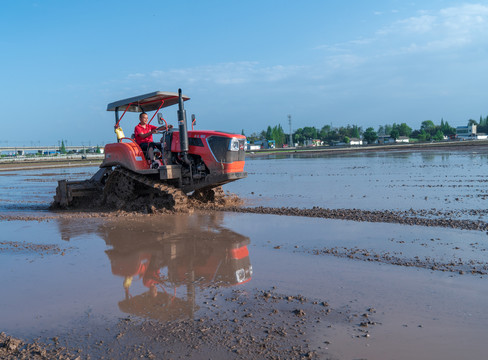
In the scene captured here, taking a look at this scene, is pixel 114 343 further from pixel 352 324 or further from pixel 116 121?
pixel 116 121

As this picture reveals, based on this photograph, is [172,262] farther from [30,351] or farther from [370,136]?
[370,136]

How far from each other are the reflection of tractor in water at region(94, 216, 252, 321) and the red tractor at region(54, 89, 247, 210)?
1725mm

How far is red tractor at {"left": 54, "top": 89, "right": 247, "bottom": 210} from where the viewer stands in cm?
1057

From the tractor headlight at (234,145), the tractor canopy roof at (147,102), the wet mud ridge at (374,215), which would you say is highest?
the tractor canopy roof at (147,102)

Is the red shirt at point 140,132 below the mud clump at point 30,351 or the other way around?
the other way around

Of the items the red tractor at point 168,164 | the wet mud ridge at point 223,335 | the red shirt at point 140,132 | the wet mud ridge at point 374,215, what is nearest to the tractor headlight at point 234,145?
the red tractor at point 168,164

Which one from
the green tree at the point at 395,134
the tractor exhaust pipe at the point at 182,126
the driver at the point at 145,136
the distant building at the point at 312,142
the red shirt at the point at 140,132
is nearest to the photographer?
the tractor exhaust pipe at the point at 182,126

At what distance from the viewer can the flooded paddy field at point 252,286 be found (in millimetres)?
3742

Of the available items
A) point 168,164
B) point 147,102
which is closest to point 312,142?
point 147,102

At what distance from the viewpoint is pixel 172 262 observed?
6418 millimetres

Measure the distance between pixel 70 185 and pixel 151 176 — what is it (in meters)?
2.91

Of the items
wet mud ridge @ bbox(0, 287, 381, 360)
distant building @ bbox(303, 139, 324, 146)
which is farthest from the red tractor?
distant building @ bbox(303, 139, 324, 146)

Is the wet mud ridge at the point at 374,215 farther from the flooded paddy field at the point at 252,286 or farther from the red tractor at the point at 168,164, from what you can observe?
the red tractor at the point at 168,164

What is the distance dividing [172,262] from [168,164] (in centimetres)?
488
